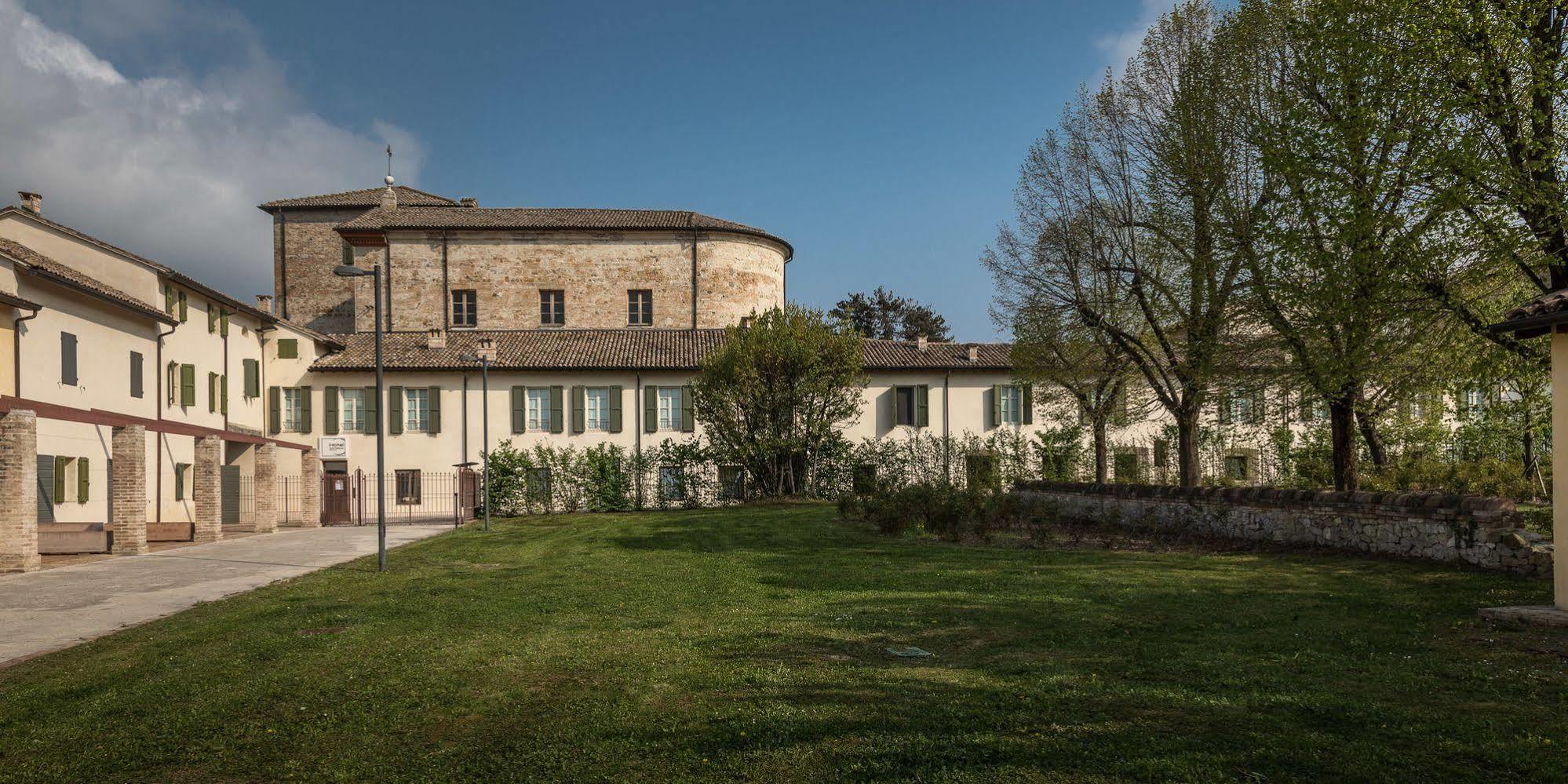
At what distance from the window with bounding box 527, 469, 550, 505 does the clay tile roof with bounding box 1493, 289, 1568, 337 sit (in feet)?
98.5

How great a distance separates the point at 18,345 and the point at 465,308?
878 inches

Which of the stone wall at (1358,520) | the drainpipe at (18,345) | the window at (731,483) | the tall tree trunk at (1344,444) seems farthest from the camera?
the window at (731,483)

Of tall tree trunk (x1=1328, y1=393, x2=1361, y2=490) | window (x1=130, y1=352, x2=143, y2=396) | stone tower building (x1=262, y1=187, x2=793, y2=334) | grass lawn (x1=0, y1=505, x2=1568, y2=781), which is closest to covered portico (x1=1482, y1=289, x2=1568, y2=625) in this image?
grass lawn (x1=0, y1=505, x2=1568, y2=781)

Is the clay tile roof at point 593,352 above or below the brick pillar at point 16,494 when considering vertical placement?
above

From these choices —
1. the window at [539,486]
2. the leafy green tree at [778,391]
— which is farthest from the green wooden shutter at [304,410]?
the leafy green tree at [778,391]

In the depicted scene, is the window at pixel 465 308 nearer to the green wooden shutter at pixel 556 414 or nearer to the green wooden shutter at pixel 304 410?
the green wooden shutter at pixel 304 410

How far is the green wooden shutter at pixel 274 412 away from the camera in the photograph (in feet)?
112

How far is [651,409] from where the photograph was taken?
35719 millimetres

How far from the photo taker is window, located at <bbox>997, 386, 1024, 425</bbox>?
3734 cm

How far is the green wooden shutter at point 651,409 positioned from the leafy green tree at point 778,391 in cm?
359

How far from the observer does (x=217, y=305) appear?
2991cm

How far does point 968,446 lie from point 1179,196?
18089 millimetres

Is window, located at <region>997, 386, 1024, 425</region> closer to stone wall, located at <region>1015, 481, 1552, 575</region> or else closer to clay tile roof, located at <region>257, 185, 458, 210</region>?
stone wall, located at <region>1015, 481, 1552, 575</region>

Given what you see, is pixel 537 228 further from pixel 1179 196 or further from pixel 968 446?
pixel 1179 196
